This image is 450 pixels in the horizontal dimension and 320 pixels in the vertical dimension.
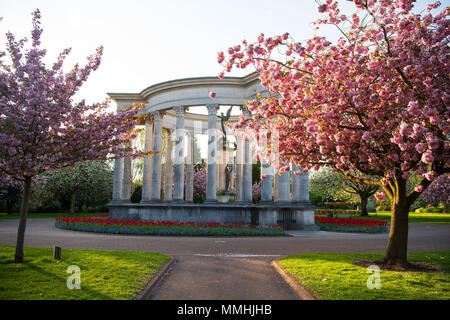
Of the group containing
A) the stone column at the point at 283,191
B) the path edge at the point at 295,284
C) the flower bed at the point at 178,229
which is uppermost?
the stone column at the point at 283,191

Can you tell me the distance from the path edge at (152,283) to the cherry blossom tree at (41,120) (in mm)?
4477

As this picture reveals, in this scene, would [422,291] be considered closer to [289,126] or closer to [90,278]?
[289,126]

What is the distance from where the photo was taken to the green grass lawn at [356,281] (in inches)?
300

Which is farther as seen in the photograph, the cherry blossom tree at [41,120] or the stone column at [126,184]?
the stone column at [126,184]

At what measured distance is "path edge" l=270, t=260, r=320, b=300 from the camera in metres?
7.71

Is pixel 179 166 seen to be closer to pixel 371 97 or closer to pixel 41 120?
pixel 41 120

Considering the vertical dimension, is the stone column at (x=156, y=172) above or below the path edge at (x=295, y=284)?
above

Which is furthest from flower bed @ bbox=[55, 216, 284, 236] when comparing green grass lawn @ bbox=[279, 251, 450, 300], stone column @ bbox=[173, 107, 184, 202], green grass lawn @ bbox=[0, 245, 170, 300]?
green grass lawn @ bbox=[279, 251, 450, 300]

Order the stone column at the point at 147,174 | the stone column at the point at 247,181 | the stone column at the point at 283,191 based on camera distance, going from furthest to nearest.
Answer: the stone column at the point at 147,174 < the stone column at the point at 247,181 < the stone column at the point at 283,191

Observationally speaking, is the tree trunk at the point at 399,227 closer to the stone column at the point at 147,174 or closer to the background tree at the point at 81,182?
the stone column at the point at 147,174

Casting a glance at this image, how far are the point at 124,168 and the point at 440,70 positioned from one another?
1229 inches

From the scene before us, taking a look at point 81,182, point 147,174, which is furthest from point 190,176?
point 81,182

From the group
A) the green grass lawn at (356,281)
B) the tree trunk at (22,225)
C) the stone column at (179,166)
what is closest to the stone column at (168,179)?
the stone column at (179,166)
